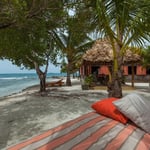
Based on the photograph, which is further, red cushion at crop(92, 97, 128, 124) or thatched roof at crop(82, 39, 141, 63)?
thatched roof at crop(82, 39, 141, 63)

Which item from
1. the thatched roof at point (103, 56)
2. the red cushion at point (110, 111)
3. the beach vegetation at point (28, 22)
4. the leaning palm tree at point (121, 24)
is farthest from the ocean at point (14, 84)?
the red cushion at point (110, 111)

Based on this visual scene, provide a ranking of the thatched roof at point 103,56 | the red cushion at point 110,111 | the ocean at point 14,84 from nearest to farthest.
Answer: the red cushion at point 110,111 → the thatched roof at point 103,56 → the ocean at point 14,84

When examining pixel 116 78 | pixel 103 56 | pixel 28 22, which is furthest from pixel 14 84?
pixel 28 22

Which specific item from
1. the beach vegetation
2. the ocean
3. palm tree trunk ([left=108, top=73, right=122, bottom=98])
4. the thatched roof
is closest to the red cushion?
the beach vegetation

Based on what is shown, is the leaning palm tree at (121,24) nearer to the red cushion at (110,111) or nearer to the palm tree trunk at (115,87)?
the palm tree trunk at (115,87)

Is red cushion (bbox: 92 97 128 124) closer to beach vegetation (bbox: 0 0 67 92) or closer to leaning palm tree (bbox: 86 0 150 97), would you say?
beach vegetation (bbox: 0 0 67 92)

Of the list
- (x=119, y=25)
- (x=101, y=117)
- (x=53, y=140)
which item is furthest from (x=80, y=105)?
(x=53, y=140)

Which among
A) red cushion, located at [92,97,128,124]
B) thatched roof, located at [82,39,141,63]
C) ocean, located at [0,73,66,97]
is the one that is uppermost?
thatched roof, located at [82,39,141,63]

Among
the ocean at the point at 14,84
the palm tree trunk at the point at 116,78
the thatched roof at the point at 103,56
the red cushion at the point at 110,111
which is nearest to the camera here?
the red cushion at the point at 110,111

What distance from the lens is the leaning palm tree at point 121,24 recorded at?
21.7 ft

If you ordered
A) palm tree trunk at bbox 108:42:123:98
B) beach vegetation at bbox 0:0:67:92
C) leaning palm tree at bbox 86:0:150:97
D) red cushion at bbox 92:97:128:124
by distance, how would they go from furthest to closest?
palm tree trunk at bbox 108:42:123:98 → leaning palm tree at bbox 86:0:150:97 → beach vegetation at bbox 0:0:67:92 → red cushion at bbox 92:97:128:124

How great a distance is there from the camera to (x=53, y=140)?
9.86 feet

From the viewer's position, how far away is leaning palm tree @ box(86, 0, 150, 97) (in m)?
6.63

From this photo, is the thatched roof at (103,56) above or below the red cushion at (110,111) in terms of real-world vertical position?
above
